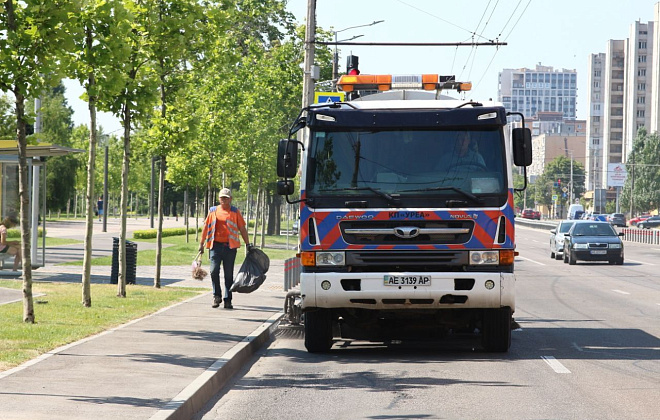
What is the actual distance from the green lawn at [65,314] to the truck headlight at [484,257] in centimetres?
457

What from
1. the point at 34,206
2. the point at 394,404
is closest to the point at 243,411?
the point at 394,404

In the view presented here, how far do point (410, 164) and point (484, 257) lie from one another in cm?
131

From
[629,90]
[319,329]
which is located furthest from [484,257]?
[629,90]

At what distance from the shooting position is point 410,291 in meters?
11.6

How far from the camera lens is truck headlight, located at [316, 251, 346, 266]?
1184 centimetres

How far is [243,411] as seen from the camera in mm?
8609

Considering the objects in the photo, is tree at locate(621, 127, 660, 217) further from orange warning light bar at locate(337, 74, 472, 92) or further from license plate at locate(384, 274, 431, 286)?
license plate at locate(384, 274, 431, 286)

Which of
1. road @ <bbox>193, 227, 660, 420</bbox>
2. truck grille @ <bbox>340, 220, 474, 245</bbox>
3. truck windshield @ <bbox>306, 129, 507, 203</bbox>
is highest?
truck windshield @ <bbox>306, 129, 507, 203</bbox>

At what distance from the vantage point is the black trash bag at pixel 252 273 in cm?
1623

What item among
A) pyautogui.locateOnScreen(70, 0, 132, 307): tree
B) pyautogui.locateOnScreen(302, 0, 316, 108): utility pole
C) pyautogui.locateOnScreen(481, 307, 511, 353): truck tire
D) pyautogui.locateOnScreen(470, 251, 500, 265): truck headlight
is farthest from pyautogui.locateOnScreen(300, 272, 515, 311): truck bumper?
pyautogui.locateOnScreen(302, 0, 316, 108): utility pole

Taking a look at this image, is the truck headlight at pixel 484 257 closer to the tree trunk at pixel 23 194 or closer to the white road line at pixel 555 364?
the white road line at pixel 555 364

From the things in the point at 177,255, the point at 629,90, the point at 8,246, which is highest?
the point at 629,90

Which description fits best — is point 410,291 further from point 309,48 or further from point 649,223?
point 649,223

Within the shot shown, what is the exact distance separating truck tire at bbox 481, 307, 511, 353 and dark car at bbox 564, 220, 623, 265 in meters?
Result: 26.1
